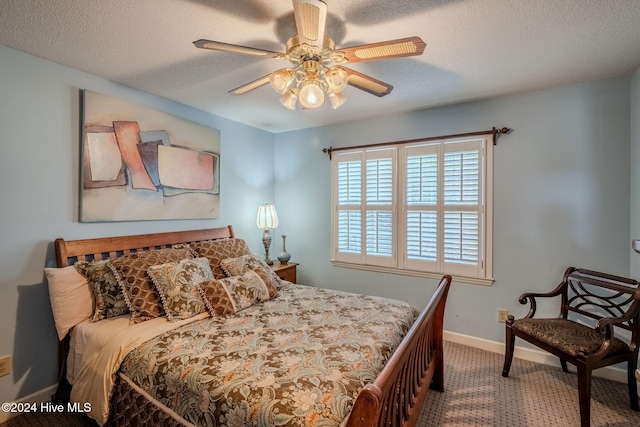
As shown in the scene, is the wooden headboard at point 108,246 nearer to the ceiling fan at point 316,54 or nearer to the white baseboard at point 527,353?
the ceiling fan at point 316,54

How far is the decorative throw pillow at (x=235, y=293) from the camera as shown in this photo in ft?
6.99

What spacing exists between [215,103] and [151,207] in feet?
4.04

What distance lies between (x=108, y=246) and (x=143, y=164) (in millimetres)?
780

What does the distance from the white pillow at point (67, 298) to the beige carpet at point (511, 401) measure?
2.12 feet

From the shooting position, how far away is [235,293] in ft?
7.34

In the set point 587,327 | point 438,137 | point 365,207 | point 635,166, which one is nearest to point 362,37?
point 438,137

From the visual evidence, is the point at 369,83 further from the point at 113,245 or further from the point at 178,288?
the point at 113,245

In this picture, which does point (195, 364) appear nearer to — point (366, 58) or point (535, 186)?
point (366, 58)

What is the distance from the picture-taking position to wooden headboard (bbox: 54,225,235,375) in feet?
6.99

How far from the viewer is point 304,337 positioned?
69.9 inches

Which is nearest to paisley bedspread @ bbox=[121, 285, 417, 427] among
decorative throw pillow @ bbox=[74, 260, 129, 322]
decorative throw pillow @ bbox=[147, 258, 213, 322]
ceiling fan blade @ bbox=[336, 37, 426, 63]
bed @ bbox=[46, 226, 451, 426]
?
bed @ bbox=[46, 226, 451, 426]

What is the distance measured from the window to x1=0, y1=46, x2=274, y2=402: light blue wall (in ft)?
8.23

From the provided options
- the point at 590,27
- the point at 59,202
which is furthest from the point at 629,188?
the point at 59,202

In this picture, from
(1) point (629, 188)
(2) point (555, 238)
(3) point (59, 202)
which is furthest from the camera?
(2) point (555, 238)
